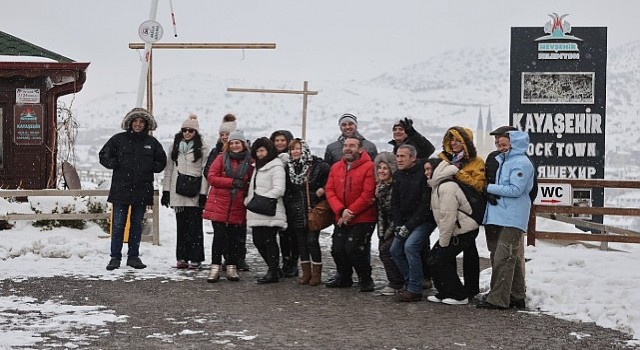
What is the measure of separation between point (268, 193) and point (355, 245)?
1.08 metres

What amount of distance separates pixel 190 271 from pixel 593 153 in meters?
10.4

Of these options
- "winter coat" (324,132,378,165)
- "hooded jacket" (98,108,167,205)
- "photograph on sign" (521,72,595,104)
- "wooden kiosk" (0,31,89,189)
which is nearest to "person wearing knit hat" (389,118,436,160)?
"winter coat" (324,132,378,165)

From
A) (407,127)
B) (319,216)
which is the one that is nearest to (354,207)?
(319,216)

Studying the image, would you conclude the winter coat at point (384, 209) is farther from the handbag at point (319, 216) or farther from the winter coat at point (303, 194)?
the winter coat at point (303, 194)

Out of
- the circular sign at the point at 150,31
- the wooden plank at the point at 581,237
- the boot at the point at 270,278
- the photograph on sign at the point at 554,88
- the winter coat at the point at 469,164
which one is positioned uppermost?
the circular sign at the point at 150,31

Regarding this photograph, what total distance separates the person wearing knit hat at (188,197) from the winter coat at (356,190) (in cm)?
199

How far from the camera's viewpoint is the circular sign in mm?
14256

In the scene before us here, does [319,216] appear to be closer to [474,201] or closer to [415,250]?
[415,250]

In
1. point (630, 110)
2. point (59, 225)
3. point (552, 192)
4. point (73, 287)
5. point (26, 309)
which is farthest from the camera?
point (630, 110)

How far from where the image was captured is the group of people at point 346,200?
7.97 m

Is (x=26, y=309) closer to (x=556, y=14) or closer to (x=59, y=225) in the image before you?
(x=59, y=225)

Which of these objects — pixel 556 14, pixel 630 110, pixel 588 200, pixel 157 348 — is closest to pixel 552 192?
pixel 588 200

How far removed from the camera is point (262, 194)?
30.1 feet

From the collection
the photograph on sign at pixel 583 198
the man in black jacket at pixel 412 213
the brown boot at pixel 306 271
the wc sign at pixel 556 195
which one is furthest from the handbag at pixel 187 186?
the photograph on sign at pixel 583 198
